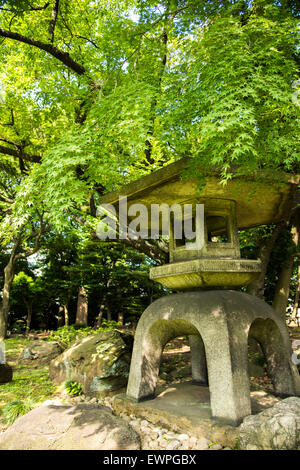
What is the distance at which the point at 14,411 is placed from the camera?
5379mm

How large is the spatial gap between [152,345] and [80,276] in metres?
12.4

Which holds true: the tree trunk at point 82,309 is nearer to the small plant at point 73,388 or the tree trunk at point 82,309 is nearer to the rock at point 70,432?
the small plant at point 73,388

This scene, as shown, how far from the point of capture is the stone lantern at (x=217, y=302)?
160 inches

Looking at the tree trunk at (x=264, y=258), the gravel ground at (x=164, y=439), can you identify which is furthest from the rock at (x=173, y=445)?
the tree trunk at (x=264, y=258)

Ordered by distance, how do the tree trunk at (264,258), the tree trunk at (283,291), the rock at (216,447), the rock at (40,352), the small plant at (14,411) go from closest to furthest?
the rock at (216,447)
the small plant at (14,411)
the tree trunk at (264,258)
the rock at (40,352)
the tree trunk at (283,291)

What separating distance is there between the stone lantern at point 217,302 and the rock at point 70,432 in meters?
0.92

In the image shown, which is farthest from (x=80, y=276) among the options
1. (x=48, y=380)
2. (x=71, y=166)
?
(x=71, y=166)

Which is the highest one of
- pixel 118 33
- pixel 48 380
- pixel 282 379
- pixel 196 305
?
pixel 118 33

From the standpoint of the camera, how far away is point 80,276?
17016 mm

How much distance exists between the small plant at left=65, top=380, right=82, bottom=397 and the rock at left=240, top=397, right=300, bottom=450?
14.0ft

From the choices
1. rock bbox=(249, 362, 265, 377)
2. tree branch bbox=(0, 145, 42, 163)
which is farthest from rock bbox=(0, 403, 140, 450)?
tree branch bbox=(0, 145, 42, 163)

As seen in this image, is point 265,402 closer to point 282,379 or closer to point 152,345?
point 282,379

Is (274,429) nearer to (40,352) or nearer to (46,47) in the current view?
(46,47)

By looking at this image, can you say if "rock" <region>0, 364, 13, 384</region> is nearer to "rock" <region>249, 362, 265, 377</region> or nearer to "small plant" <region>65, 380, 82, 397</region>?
"small plant" <region>65, 380, 82, 397</region>
